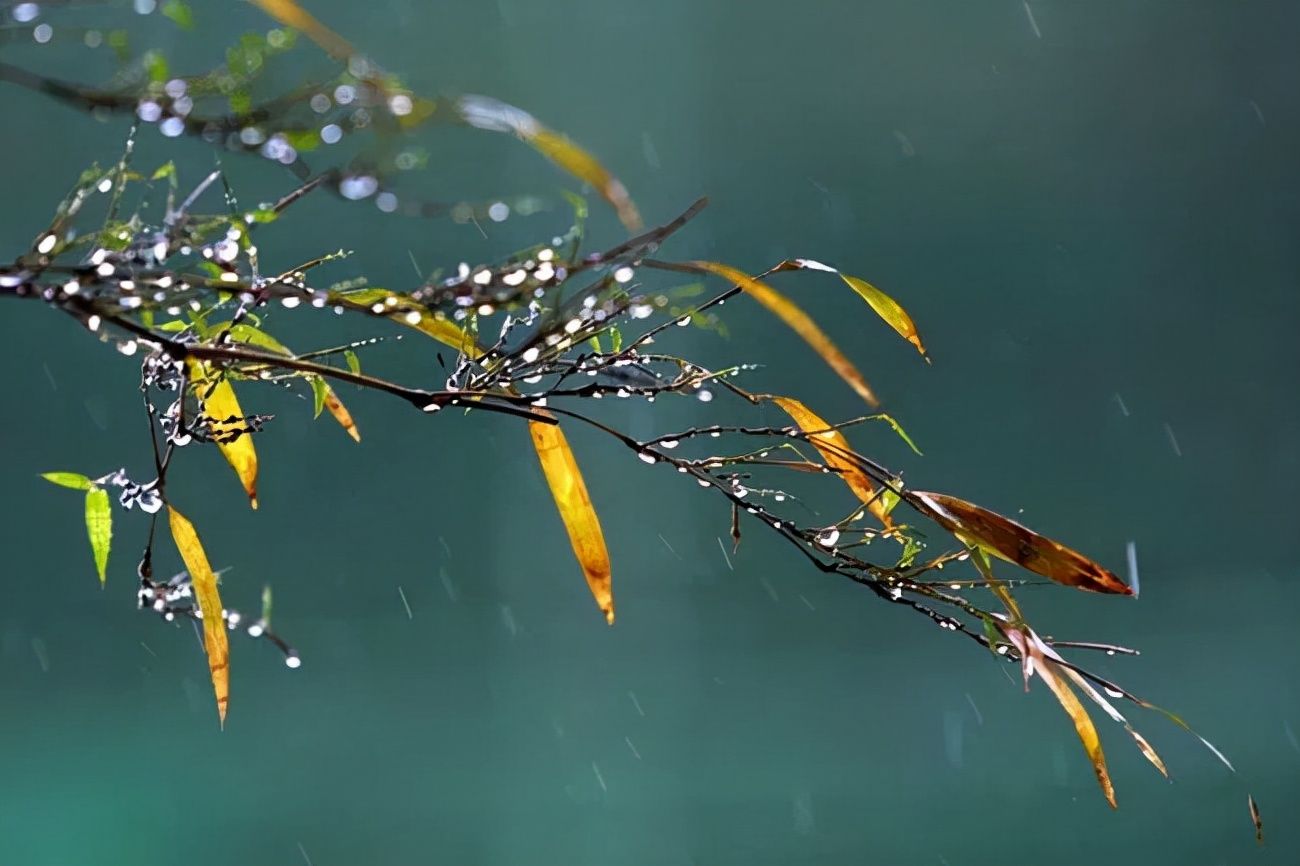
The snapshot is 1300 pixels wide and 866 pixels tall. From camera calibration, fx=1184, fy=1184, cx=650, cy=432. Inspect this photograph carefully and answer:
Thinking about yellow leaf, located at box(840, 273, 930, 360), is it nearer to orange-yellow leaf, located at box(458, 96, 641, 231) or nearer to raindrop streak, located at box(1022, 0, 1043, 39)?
orange-yellow leaf, located at box(458, 96, 641, 231)

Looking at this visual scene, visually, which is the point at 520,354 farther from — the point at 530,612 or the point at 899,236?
the point at 899,236

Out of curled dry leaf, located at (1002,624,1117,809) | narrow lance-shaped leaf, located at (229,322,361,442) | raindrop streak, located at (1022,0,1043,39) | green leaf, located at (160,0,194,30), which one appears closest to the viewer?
green leaf, located at (160,0,194,30)

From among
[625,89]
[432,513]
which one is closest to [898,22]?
[625,89]

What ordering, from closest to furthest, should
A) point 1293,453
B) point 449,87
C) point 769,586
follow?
point 449,87, point 769,586, point 1293,453

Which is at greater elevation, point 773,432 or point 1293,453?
point 773,432

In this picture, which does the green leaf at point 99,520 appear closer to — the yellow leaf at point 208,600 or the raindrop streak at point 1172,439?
the yellow leaf at point 208,600

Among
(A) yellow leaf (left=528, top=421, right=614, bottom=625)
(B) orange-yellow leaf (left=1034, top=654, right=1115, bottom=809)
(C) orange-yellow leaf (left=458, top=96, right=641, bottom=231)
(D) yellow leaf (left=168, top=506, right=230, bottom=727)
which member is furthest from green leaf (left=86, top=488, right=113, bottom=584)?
(B) orange-yellow leaf (left=1034, top=654, right=1115, bottom=809)
